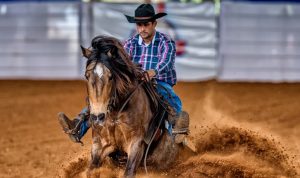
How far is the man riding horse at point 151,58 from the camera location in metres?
5.56

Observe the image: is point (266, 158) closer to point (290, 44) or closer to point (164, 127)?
point (164, 127)

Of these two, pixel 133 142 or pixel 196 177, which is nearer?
pixel 133 142

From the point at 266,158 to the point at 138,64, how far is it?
78.3 inches

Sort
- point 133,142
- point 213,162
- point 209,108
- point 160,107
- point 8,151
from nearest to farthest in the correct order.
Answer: point 133,142
point 160,107
point 213,162
point 8,151
point 209,108

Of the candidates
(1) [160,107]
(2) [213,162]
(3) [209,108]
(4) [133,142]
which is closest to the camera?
(4) [133,142]

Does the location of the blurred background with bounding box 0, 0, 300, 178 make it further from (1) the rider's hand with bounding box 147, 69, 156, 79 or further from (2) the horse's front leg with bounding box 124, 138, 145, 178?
(2) the horse's front leg with bounding box 124, 138, 145, 178

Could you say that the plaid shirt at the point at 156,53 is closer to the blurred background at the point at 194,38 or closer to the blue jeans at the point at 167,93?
the blue jeans at the point at 167,93

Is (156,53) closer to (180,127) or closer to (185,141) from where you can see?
(180,127)

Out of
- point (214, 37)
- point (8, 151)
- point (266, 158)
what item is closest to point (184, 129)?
point (266, 158)

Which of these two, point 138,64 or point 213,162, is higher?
point 138,64

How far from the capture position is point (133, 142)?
521cm

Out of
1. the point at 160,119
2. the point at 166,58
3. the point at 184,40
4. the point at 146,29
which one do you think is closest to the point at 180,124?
the point at 160,119

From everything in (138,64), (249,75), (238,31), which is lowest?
(249,75)

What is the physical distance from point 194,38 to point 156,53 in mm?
9537
